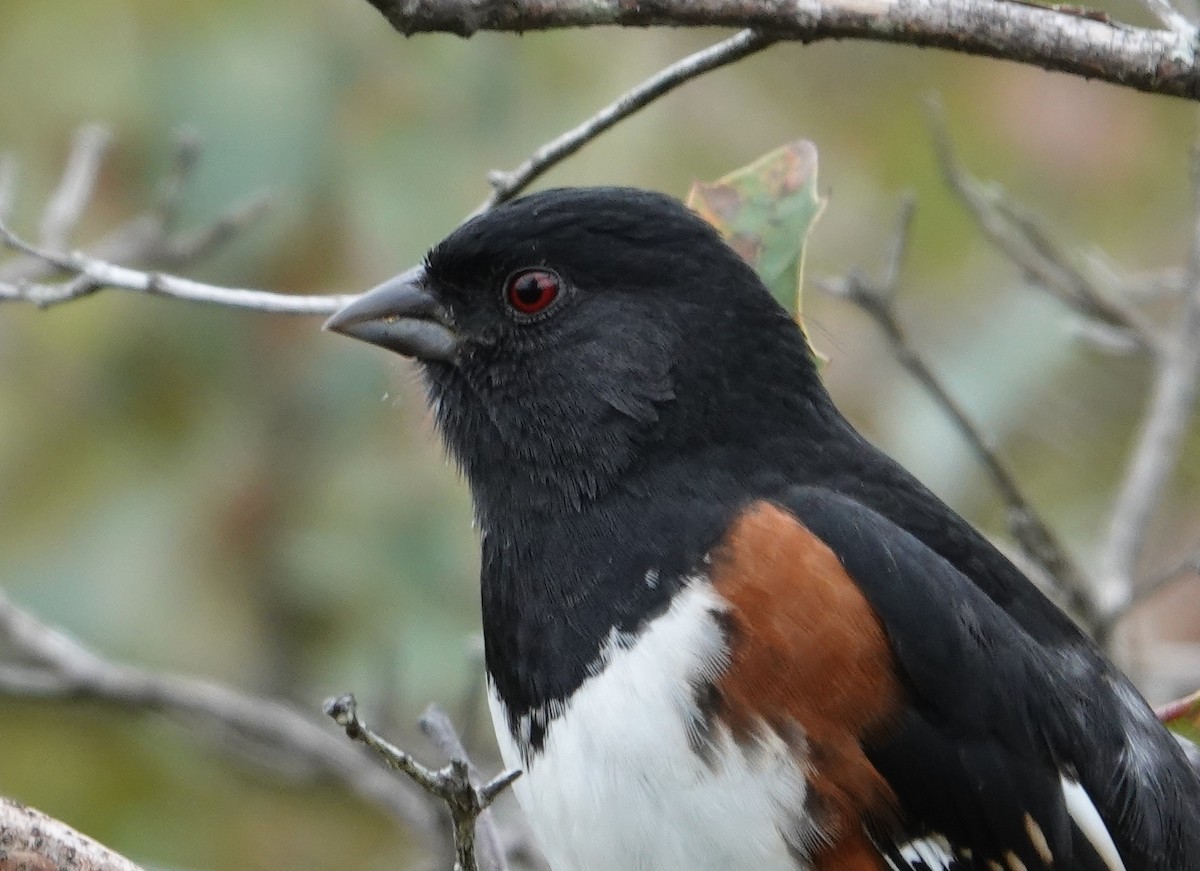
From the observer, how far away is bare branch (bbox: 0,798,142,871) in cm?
162

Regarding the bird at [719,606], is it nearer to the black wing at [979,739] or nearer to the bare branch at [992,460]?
the black wing at [979,739]

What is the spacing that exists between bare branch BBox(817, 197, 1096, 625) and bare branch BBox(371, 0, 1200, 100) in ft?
2.53

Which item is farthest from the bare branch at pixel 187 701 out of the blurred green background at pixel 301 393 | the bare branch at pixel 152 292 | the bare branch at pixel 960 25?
the bare branch at pixel 960 25

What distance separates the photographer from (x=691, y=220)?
7.16 feet

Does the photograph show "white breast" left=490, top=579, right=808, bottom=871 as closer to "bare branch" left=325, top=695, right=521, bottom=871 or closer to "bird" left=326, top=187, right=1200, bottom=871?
"bird" left=326, top=187, right=1200, bottom=871

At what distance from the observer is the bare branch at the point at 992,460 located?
244 centimetres

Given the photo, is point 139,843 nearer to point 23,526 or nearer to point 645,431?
point 23,526

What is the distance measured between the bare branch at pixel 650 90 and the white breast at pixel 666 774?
0.49 meters

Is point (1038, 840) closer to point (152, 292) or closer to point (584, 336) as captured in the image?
point (584, 336)

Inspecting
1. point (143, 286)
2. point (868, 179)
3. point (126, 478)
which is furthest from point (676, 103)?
point (143, 286)

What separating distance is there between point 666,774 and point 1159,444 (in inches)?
50.6

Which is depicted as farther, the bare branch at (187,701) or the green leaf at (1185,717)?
the bare branch at (187,701)

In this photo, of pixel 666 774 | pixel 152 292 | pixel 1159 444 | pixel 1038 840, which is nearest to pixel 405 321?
pixel 152 292

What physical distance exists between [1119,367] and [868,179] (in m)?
0.64
